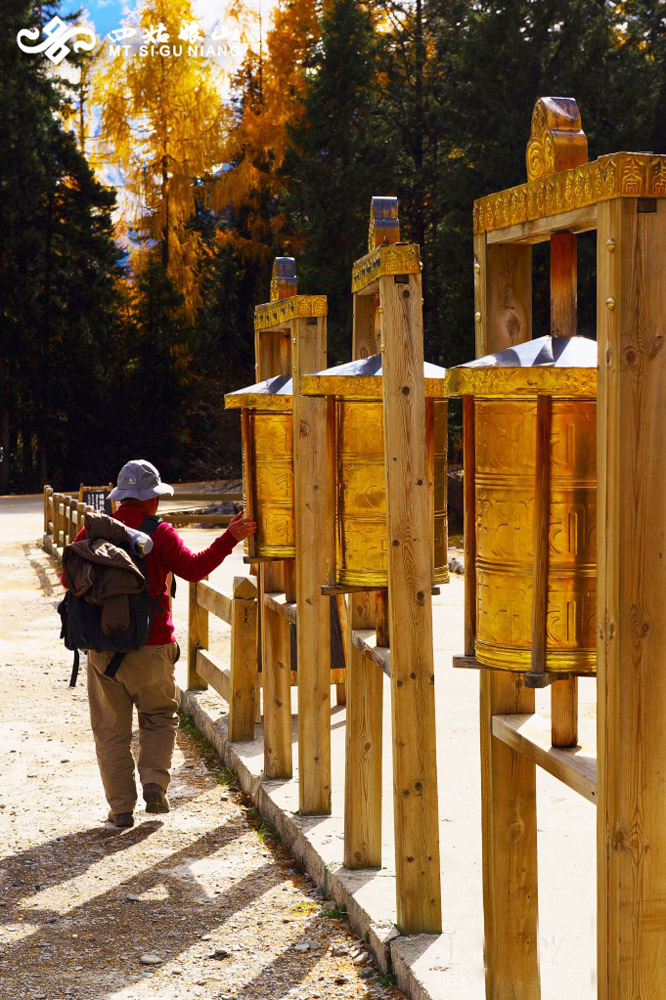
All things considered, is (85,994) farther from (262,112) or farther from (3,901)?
(262,112)

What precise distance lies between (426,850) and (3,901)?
6.05ft

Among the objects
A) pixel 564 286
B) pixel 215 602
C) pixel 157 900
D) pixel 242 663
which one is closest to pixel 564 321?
pixel 564 286

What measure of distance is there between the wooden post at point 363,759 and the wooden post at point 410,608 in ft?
1.67

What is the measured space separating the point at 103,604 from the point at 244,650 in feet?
4.18

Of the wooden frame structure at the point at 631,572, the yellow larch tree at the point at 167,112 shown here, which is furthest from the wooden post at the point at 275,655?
the yellow larch tree at the point at 167,112

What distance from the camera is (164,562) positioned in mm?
5531

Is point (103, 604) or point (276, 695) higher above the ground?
point (103, 604)

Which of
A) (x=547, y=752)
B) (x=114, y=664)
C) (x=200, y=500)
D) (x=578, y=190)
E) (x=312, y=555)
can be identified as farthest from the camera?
(x=200, y=500)

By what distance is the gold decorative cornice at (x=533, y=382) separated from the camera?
8.45 feet

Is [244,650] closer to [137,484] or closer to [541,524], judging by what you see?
[137,484]

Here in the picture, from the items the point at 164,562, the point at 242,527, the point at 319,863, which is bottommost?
the point at 319,863

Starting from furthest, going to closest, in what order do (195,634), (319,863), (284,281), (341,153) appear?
(341,153)
(195,634)
(284,281)
(319,863)

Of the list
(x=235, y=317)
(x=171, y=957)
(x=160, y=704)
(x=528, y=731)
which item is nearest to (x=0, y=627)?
(x=160, y=704)

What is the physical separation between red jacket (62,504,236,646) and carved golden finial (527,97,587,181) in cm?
302
